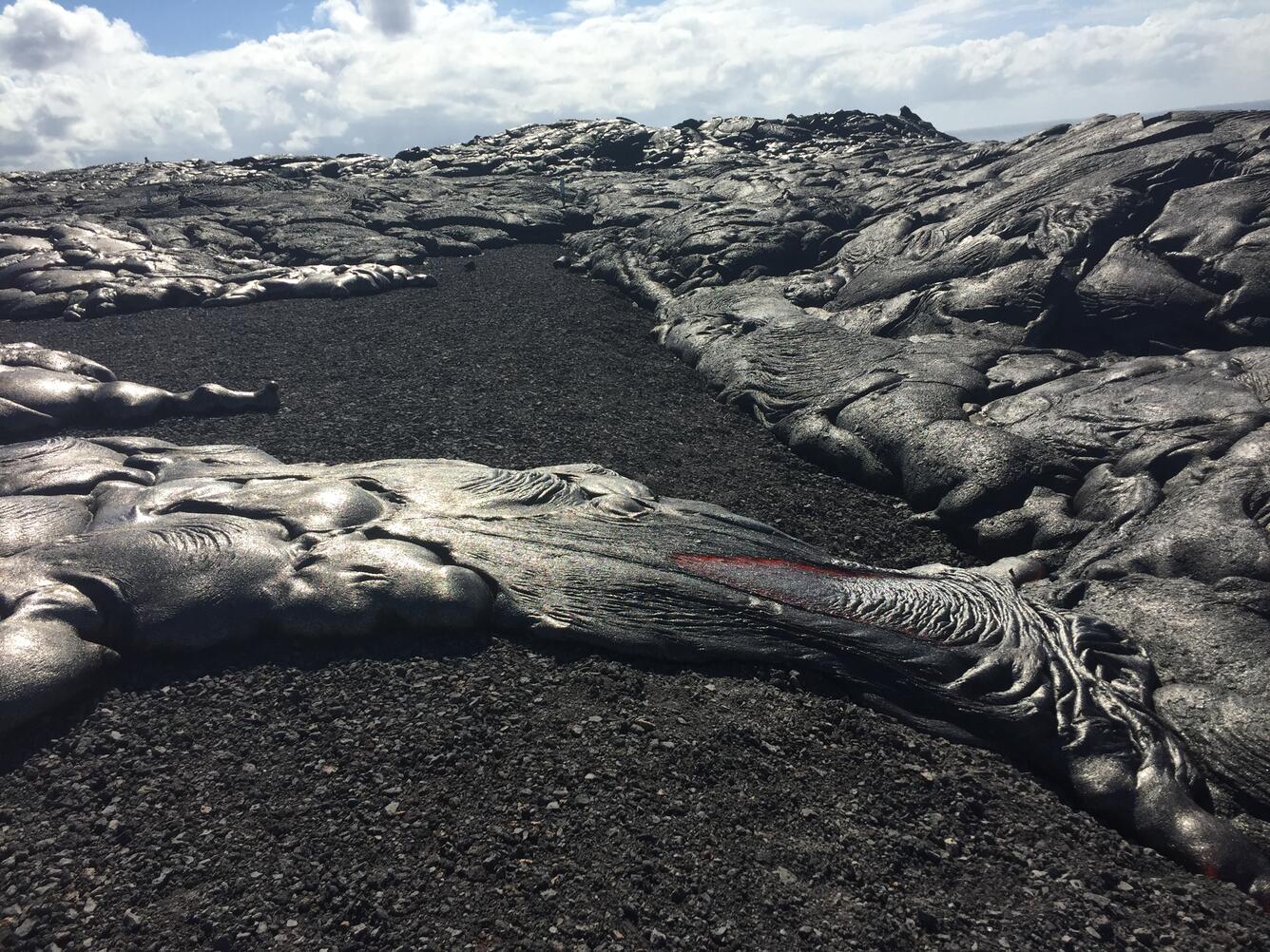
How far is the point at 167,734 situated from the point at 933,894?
4.60 meters

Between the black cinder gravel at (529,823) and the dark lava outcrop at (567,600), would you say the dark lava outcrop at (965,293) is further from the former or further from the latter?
the black cinder gravel at (529,823)

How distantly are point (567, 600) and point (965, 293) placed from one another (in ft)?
30.4

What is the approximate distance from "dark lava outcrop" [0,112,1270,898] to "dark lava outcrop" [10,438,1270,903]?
2.05ft

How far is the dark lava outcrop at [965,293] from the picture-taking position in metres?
6.41

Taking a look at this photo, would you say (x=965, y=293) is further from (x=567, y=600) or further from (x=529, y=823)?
(x=529, y=823)

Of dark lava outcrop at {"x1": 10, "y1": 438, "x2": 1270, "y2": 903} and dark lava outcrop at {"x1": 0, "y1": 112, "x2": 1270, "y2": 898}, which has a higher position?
dark lava outcrop at {"x1": 0, "y1": 112, "x2": 1270, "y2": 898}

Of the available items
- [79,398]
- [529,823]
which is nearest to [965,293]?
[529,823]

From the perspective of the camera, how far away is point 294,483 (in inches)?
277

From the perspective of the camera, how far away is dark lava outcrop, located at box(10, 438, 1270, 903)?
4.98m

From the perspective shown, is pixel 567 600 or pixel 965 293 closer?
pixel 567 600

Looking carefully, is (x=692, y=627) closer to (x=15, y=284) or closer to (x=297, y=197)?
(x=15, y=284)

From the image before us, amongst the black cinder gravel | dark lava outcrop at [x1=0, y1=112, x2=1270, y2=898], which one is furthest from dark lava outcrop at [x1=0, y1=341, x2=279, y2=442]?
the black cinder gravel

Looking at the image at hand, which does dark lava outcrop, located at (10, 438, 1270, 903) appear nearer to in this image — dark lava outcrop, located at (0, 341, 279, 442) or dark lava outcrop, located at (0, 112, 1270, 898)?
dark lava outcrop, located at (0, 112, 1270, 898)

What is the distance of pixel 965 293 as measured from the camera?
12336 mm
